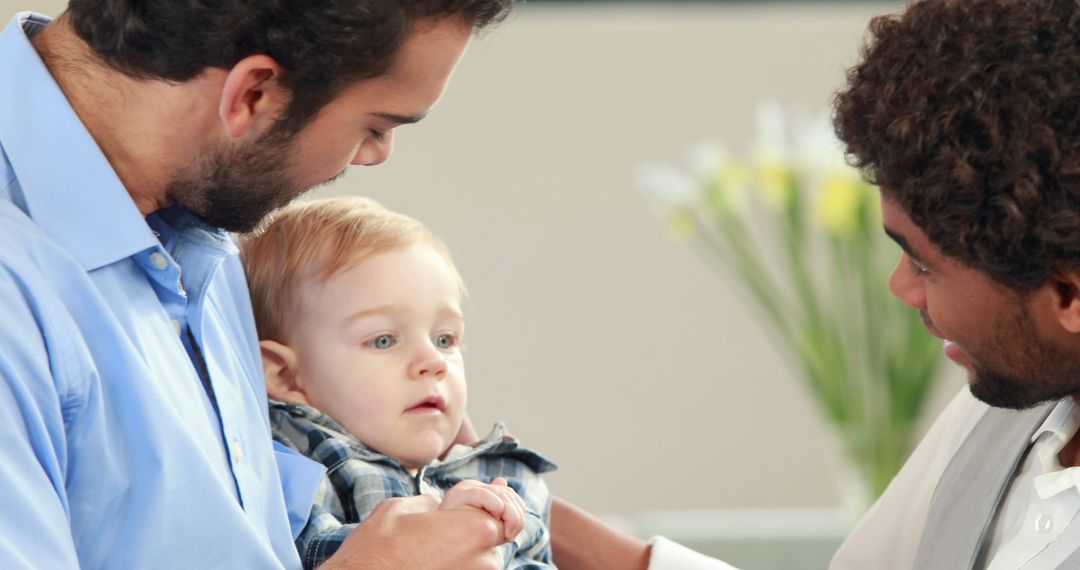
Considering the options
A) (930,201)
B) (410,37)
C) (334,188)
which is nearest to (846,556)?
(930,201)

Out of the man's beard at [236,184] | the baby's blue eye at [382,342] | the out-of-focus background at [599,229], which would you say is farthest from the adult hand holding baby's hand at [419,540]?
the out-of-focus background at [599,229]

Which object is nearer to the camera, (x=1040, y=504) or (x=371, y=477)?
(x=1040, y=504)

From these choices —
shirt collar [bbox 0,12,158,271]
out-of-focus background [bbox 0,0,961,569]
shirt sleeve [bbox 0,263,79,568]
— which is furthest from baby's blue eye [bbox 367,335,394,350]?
out-of-focus background [bbox 0,0,961,569]

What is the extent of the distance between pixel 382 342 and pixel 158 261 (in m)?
0.42

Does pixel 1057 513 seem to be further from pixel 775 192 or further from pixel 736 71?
pixel 736 71

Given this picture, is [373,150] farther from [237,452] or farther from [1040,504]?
[1040,504]

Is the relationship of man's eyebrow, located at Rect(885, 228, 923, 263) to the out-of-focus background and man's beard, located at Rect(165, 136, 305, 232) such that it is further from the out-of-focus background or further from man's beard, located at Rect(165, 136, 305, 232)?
the out-of-focus background

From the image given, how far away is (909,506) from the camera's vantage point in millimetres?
1881

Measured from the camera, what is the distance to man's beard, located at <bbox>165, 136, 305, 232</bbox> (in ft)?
4.96

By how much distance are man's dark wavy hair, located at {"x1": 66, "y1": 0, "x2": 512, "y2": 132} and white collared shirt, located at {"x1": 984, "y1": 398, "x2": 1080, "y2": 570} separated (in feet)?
2.81

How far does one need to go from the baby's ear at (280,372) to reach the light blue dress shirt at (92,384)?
306 mm

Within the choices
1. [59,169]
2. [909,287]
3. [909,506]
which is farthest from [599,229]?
[59,169]

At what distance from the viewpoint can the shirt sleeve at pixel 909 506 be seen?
185 cm

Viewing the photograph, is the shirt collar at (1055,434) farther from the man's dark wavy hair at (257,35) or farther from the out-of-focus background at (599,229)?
the out-of-focus background at (599,229)
